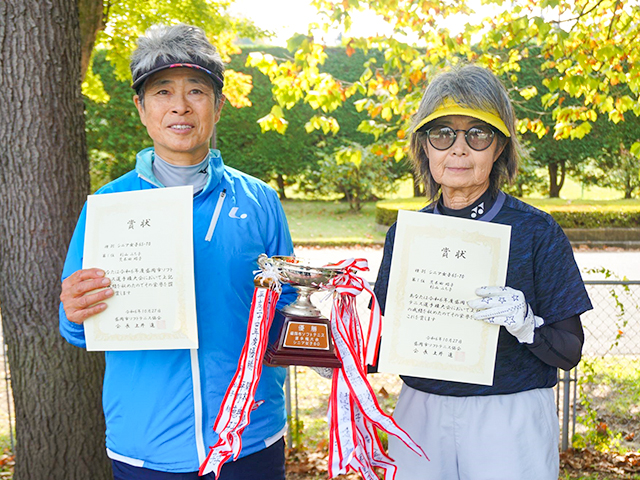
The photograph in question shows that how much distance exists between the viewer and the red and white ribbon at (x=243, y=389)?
5.67 ft

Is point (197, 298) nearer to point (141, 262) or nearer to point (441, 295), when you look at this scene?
point (141, 262)

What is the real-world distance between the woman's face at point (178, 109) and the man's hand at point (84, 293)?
1.49ft

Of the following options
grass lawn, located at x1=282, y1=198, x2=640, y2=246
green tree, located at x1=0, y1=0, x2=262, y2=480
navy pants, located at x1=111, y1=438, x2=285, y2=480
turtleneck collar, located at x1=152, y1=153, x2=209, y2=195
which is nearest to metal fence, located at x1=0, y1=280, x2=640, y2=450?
green tree, located at x1=0, y1=0, x2=262, y2=480

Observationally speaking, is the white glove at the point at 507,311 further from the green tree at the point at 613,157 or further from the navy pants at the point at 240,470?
the green tree at the point at 613,157

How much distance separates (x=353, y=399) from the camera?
1.84 meters

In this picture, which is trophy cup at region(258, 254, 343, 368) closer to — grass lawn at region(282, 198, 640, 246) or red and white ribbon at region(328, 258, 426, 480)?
red and white ribbon at region(328, 258, 426, 480)

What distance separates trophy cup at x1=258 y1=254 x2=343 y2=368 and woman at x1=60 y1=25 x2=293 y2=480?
0.15 meters

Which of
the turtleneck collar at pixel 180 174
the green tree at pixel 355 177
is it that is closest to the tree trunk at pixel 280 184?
the green tree at pixel 355 177

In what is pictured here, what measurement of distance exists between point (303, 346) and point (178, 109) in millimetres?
836

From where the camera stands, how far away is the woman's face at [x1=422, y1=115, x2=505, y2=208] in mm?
1863

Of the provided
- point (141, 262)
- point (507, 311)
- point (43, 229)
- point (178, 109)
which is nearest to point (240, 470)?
point (141, 262)

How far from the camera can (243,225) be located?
1.90 m

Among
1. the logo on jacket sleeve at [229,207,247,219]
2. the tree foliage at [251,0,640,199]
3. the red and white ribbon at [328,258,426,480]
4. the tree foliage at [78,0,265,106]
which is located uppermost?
the tree foliage at [78,0,265,106]

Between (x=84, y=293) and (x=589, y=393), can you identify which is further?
(x=589, y=393)
